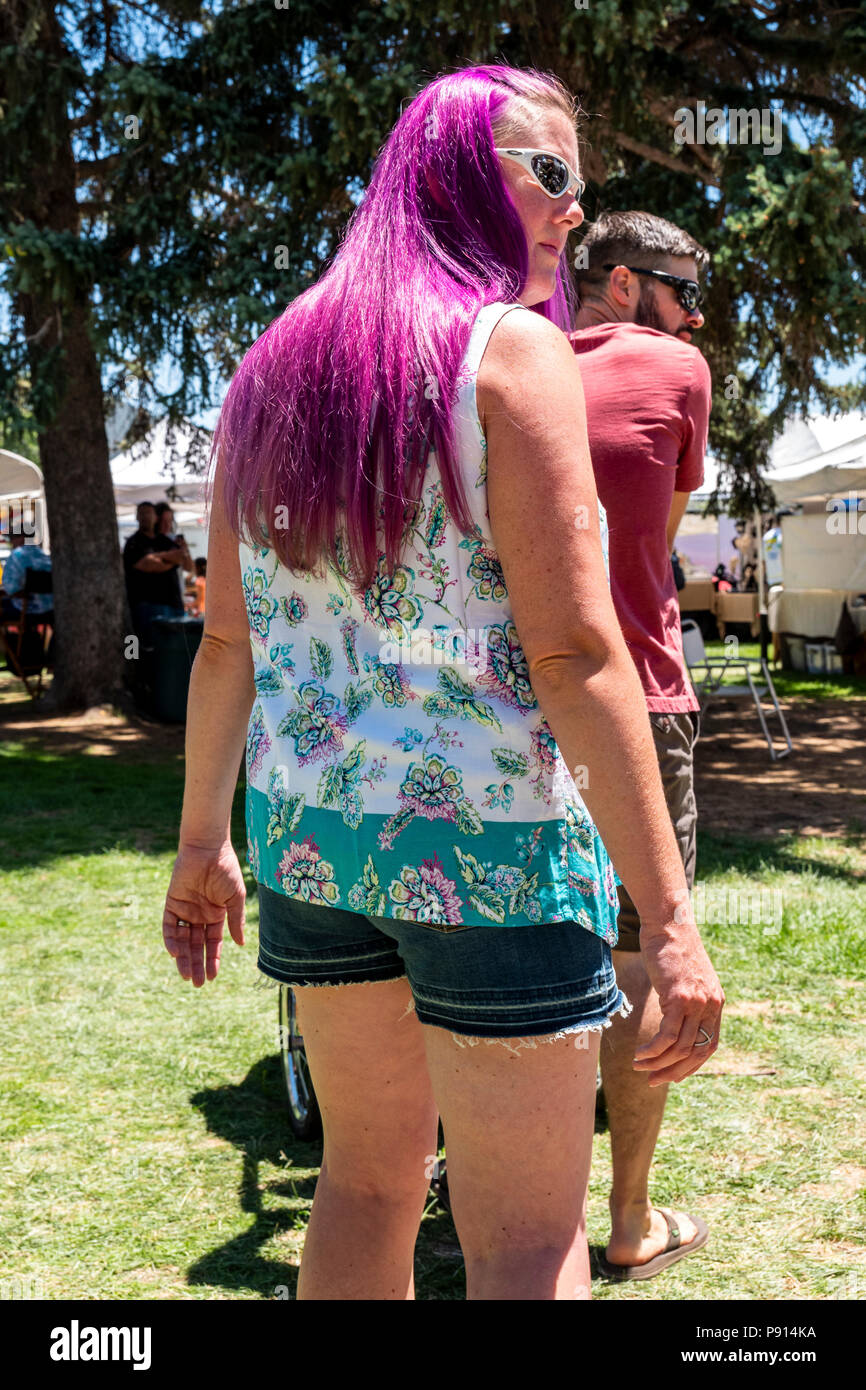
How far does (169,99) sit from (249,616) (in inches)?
280

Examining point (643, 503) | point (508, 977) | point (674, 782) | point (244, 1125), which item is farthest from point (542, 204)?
point (244, 1125)

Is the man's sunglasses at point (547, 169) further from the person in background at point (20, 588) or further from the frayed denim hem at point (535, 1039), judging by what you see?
the person in background at point (20, 588)

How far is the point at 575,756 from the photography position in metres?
1.27

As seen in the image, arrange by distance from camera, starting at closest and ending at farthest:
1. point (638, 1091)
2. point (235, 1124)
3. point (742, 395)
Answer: point (638, 1091)
point (235, 1124)
point (742, 395)

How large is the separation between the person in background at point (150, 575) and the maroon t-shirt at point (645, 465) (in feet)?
30.9

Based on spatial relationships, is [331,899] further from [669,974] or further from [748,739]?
[748,739]

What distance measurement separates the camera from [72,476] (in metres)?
10.7

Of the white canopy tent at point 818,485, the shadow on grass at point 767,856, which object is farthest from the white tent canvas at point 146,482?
the shadow on grass at point 767,856

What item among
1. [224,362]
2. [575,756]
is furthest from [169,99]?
[575,756]

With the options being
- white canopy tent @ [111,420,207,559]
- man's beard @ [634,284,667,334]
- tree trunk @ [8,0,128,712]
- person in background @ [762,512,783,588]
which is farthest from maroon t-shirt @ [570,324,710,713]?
person in background @ [762,512,783,588]

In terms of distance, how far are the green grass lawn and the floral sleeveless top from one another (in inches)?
45.5

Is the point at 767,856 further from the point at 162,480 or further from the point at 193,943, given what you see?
the point at 162,480

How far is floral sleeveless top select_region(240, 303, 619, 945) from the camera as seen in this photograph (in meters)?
1.28
